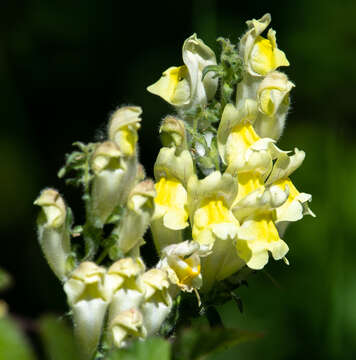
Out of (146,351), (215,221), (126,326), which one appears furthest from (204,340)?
(215,221)

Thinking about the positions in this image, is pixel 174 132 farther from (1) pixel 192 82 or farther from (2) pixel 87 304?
(2) pixel 87 304

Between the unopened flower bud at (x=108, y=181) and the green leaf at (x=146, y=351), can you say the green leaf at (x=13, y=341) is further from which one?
the unopened flower bud at (x=108, y=181)

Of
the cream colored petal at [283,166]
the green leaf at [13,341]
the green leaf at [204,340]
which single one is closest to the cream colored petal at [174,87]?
the cream colored petal at [283,166]

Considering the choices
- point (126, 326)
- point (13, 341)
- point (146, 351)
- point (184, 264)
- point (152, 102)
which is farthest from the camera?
point (152, 102)

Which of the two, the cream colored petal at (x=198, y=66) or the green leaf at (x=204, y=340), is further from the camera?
the cream colored petal at (x=198, y=66)

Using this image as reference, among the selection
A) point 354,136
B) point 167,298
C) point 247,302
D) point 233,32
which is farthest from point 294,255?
point 167,298
